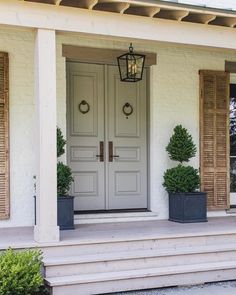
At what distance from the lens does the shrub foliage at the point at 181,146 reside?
6684mm

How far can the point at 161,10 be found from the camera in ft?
17.2

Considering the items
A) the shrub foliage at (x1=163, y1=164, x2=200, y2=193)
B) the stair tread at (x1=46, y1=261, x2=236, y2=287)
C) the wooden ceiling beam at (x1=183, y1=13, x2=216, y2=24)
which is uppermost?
the wooden ceiling beam at (x1=183, y1=13, x2=216, y2=24)

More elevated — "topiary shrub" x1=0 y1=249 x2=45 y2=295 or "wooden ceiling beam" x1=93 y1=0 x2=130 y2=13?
"wooden ceiling beam" x1=93 y1=0 x2=130 y2=13

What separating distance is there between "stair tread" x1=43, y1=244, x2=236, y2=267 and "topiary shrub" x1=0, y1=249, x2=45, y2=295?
30cm

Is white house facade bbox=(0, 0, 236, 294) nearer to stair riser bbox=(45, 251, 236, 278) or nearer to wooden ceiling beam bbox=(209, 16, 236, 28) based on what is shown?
wooden ceiling beam bbox=(209, 16, 236, 28)

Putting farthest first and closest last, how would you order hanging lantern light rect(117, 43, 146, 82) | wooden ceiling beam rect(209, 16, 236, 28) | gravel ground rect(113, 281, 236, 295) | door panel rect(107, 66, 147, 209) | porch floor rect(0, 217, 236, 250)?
door panel rect(107, 66, 147, 209)
hanging lantern light rect(117, 43, 146, 82)
wooden ceiling beam rect(209, 16, 236, 28)
porch floor rect(0, 217, 236, 250)
gravel ground rect(113, 281, 236, 295)

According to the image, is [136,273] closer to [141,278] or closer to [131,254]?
[141,278]

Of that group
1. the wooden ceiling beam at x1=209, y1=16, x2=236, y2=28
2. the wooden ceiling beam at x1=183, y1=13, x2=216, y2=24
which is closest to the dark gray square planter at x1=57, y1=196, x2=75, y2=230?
Result: the wooden ceiling beam at x1=183, y1=13, x2=216, y2=24

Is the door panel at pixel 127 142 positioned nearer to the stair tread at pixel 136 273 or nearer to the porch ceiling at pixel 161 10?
the porch ceiling at pixel 161 10

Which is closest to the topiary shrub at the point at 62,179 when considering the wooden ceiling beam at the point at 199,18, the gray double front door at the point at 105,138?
the gray double front door at the point at 105,138

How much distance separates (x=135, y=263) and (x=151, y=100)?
8.79 feet

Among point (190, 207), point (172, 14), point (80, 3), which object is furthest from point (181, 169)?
point (80, 3)

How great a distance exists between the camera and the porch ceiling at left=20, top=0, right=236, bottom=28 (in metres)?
4.99

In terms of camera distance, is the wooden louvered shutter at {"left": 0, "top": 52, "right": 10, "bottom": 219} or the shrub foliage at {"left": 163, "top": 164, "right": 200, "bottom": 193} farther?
the shrub foliage at {"left": 163, "top": 164, "right": 200, "bottom": 193}
